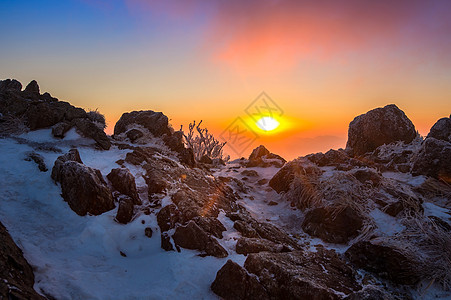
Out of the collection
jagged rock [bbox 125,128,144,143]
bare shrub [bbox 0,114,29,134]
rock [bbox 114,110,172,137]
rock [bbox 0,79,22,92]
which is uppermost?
rock [bbox 0,79,22,92]

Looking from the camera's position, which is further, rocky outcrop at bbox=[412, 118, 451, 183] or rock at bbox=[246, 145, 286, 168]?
rock at bbox=[246, 145, 286, 168]

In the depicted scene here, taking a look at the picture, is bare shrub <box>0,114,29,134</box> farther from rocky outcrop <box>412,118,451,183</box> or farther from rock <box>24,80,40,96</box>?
rocky outcrop <box>412,118,451,183</box>

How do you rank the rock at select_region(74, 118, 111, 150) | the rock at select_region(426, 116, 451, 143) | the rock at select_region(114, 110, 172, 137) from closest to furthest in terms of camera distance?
the rock at select_region(74, 118, 111, 150)
the rock at select_region(426, 116, 451, 143)
the rock at select_region(114, 110, 172, 137)

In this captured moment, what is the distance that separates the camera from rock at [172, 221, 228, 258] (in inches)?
301

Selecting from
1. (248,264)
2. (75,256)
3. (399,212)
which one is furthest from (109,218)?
(399,212)

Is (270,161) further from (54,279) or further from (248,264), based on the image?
(54,279)

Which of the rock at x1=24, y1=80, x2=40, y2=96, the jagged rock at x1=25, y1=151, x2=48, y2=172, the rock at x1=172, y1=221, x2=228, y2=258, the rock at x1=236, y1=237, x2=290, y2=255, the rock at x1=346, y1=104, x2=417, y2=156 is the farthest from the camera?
the rock at x1=346, y1=104, x2=417, y2=156

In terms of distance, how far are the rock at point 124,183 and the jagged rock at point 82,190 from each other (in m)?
0.64

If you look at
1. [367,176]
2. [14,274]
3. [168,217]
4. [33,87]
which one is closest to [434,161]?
[367,176]

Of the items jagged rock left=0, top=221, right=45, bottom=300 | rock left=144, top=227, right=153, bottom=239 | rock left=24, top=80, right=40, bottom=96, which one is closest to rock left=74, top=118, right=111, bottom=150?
rock left=24, top=80, right=40, bottom=96

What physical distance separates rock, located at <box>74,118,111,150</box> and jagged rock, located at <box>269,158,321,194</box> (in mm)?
11316

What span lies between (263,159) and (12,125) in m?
20.9

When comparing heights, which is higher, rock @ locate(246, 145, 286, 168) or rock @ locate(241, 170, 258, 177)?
rock @ locate(246, 145, 286, 168)

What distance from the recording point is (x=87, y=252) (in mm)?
7160
